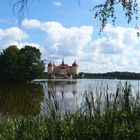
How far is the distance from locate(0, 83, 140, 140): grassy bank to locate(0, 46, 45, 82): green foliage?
341ft

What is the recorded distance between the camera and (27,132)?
945 centimetres

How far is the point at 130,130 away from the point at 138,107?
3.87ft

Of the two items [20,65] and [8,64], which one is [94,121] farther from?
[20,65]

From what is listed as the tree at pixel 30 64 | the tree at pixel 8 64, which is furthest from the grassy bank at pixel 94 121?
the tree at pixel 30 64

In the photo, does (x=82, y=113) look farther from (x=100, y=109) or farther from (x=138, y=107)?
(x=138, y=107)

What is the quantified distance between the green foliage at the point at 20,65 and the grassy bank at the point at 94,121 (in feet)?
341

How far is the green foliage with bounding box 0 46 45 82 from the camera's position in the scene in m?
114

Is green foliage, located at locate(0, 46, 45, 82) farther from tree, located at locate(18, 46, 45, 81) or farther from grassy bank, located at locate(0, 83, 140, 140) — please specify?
grassy bank, located at locate(0, 83, 140, 140)

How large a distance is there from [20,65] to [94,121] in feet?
349

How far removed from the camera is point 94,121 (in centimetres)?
946

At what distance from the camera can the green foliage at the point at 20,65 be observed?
374ft

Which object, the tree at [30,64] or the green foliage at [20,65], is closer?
the green foliage at [20,65]

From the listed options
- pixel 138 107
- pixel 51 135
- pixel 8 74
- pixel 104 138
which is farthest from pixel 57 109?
pixel 8 74

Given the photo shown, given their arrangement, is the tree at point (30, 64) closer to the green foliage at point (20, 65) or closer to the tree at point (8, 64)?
the green foliage at point (20, 65)
